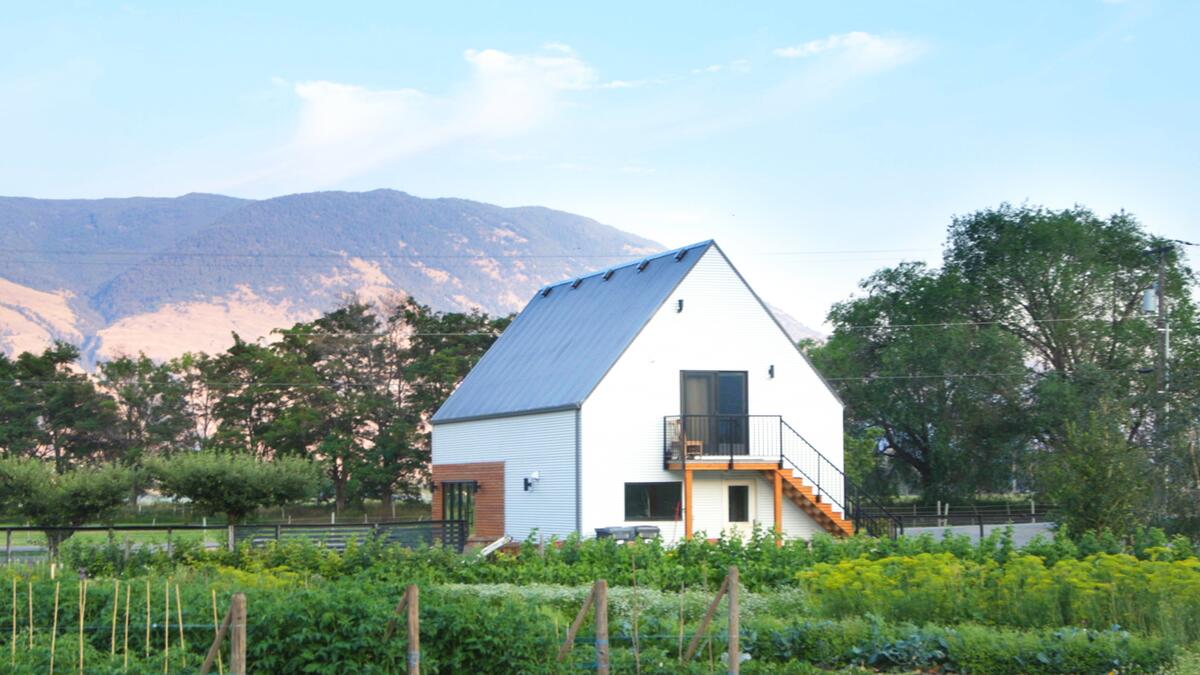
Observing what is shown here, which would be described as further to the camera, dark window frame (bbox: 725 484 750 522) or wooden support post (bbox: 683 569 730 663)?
dark window frame (bbox: 725 484 750 522)

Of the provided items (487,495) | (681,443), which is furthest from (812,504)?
(487,495)

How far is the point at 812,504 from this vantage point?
35.5 m

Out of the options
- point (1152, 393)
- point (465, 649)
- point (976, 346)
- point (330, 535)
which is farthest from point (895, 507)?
point (465, 649)

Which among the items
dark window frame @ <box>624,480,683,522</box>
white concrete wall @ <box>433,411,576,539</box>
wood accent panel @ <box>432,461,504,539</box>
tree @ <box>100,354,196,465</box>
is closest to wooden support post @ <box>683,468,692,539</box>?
dark window frame @ <box>624,480,683,522</box>

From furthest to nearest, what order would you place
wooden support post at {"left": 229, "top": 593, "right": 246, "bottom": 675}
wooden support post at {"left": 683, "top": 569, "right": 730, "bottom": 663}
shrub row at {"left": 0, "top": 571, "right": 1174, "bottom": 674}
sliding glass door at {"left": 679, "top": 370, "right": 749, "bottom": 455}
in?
sliding glass door at {"left": 679, "top": 370, "right": 749, "bottom": 455} → wooden support post at {"left": 683, "top": 569, "right": 730, "bottom": 663} → shrub row at {"left": 0, "top": 571, "right": 1174, "bottom": 674} → wooden support post at {"left": 229, "top": 593, "right": 246, "bottom": 675}

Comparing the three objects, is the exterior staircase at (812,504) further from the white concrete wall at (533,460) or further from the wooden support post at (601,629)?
the wooden support post at (601,629)

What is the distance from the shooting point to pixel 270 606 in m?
11.5

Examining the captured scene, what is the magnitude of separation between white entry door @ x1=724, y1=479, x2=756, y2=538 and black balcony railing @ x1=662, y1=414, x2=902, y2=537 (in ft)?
2.74

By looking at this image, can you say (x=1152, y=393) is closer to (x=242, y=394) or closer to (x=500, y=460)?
(x=500, y=460)

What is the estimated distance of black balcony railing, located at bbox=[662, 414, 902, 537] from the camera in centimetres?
3491

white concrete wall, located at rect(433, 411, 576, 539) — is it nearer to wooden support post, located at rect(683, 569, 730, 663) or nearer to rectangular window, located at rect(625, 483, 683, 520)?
rectangular window, located at rect(625, 483, 683, 520)

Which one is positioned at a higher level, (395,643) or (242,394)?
(242,394)

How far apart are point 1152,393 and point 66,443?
5963 centimetres

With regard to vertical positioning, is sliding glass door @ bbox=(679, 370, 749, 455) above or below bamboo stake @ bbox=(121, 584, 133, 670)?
above
